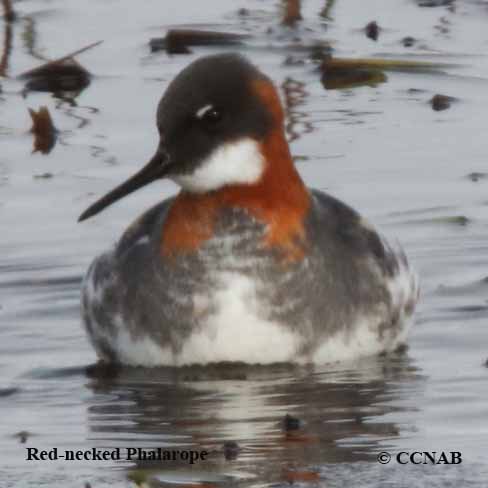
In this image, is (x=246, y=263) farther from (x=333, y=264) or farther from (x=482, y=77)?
(x=482, y=77)

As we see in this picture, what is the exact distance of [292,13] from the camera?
58.9 ft

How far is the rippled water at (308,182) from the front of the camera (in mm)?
9703

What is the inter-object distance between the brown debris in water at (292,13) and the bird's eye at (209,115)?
7031mm

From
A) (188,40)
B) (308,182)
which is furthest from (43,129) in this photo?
(188,40)

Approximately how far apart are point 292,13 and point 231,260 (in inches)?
286

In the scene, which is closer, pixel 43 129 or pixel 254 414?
pixel 254 414

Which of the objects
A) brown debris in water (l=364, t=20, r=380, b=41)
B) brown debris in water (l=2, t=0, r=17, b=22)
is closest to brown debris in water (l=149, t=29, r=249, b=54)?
brown debris in water (l=364, t=20, r=380, b=41)

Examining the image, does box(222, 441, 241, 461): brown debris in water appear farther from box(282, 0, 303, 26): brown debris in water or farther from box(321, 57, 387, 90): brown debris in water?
box(282, 0, 303, 26): brown debris in water

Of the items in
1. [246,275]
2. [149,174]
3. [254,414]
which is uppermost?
[149,174]

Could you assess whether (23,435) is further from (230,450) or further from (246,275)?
(246,275)

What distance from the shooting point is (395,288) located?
11453 mm


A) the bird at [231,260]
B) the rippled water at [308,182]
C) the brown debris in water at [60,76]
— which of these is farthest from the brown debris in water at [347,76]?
the bird at [231,260]

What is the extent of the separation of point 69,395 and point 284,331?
106cm

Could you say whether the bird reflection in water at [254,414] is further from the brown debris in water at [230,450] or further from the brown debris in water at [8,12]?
the brown debris in water at [8,12]
